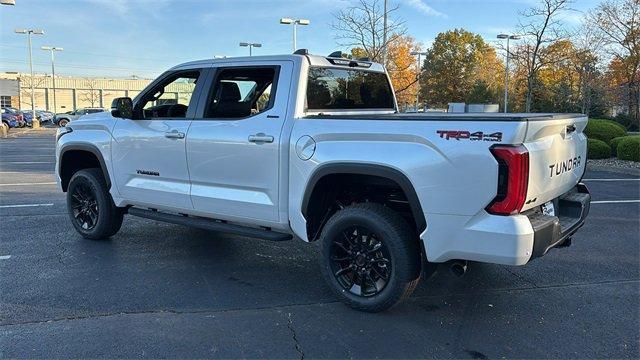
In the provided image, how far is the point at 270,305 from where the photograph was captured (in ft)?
13.8

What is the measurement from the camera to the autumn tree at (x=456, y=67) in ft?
169

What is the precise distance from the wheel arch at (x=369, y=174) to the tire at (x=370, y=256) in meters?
0.18

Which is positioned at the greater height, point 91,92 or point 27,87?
point 27,87

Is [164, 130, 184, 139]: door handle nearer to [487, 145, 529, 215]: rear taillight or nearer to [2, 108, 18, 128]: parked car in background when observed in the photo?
[487, 145, 529, 215]: rear taillight

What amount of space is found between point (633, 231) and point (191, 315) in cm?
565

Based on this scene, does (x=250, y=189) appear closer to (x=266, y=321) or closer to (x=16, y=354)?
(x=266, y=321)

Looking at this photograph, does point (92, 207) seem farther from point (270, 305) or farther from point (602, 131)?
point (602, 131)

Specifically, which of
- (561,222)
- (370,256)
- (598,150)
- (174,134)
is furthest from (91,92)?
(561,222)

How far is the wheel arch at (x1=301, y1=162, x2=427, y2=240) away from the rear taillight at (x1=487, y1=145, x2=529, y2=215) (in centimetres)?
54

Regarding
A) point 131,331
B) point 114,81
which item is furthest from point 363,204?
point 114,81

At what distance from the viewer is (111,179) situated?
5.75 meters

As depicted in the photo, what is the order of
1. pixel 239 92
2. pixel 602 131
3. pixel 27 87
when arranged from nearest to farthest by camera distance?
pixel 239 92 → pixel 602 131 → pixel 27 87

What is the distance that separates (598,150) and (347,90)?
42.5ft

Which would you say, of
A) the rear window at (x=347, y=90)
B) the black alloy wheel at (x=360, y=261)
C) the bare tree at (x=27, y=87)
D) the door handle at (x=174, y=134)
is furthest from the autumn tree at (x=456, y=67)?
the bare tree at (x=27, y=87)
